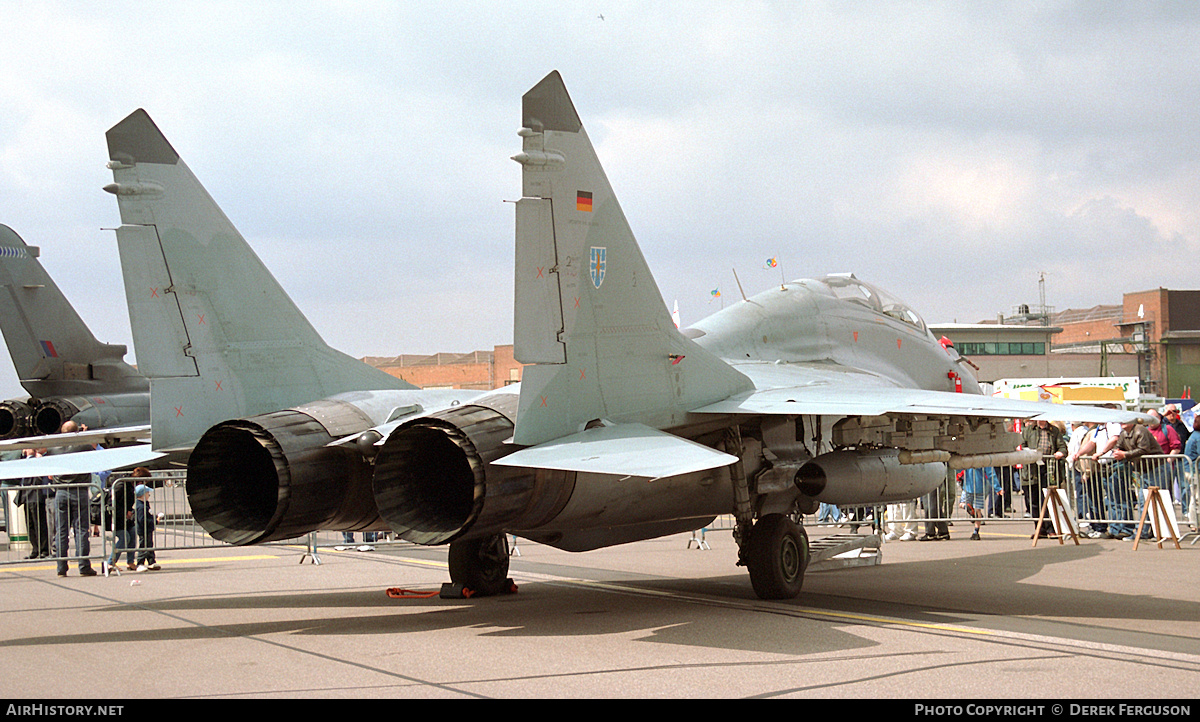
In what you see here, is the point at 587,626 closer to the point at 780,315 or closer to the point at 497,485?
the point at 497,485

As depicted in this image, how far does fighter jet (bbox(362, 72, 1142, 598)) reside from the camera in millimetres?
7281

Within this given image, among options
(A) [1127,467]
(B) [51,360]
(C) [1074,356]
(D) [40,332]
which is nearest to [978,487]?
(A) [1127,467]

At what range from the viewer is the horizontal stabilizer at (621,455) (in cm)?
659

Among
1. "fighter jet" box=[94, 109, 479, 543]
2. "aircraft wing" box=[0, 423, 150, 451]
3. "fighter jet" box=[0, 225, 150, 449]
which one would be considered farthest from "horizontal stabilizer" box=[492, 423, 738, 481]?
"fighter jet" box=[0, 225, 150, 449]

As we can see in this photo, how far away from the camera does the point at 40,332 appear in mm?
21016

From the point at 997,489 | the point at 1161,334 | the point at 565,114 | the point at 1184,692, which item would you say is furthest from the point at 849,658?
the point at 1161,334

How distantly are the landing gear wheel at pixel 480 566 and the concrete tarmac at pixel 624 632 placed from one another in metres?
0.24

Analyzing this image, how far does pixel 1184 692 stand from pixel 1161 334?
68.1 metres

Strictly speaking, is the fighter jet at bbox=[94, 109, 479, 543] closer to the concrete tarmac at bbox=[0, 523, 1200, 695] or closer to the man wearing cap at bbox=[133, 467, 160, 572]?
the concrete tarmac at bbox=[0, 523, 1200, 695]

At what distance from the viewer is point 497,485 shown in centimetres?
716

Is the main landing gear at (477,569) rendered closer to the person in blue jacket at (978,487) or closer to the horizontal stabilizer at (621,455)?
the horizontal stabilizer at (621,455)

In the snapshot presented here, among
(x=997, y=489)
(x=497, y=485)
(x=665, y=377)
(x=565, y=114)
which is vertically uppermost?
(x=565, y=114)

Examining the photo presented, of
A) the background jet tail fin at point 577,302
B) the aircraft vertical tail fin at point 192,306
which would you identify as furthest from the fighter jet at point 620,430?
the aircraft vertical tail fin at point 192,306

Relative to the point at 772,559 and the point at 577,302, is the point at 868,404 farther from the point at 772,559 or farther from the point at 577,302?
the point at 577,302
